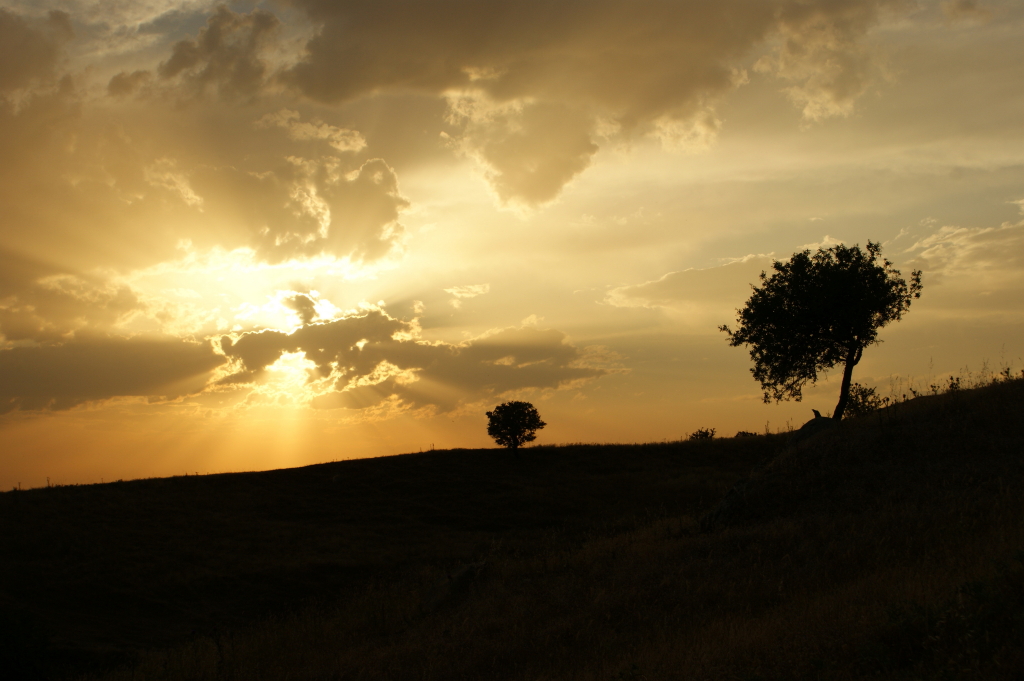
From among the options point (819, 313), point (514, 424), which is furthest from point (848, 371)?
point (514, 424)

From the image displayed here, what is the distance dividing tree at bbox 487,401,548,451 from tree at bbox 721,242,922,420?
18125mm

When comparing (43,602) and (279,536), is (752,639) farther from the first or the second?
(279,536)

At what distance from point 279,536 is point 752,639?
2726 cm

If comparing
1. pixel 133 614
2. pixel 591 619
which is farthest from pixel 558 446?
pixel 591 619

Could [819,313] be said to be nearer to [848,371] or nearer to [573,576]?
[848,371]

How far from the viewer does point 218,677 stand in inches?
A: 535

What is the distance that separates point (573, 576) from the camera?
1700 cm

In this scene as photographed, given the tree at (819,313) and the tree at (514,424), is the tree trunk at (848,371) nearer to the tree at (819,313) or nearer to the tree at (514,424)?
the tree at (819,313)

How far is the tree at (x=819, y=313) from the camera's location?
31562mm

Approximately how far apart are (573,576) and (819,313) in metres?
22.0

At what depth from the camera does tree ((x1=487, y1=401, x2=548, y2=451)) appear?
46.9 metres

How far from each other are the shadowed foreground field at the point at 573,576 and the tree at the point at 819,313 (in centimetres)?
882

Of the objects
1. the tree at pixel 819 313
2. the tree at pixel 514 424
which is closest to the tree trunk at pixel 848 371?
the tree at pixel 819 313

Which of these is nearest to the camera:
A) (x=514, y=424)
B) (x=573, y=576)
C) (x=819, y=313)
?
(x=573, y=576)
